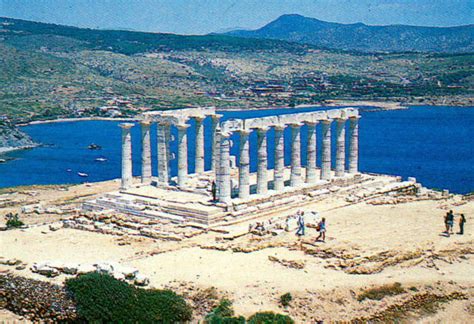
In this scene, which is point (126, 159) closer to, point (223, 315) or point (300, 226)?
point (300, 226)

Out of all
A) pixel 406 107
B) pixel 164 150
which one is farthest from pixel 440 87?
pixel 164 150

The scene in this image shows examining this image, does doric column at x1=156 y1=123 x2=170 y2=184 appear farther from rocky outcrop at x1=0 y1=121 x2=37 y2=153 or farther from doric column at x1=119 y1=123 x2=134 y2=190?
rocky outcrop at x1=0 y1=121 x2=37 y2=153

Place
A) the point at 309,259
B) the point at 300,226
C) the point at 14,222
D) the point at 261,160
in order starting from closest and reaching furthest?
the point at 309,259
the point at 300,226
the point at 14,222
the point at 261,160

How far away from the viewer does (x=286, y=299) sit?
2731cm

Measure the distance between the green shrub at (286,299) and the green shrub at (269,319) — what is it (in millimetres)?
1406

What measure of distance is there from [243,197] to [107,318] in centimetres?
1769

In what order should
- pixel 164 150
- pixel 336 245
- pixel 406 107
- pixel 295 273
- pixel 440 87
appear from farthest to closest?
pixel 440 87 → pixel 406 107 → pixel 164 150 → pixel 336 245 → pixel 295 273

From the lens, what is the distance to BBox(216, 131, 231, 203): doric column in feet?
134

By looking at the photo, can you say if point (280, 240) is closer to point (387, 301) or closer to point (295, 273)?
point (295, 273)

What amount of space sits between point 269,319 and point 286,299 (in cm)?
214

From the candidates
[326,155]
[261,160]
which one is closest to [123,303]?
→ [261,160]

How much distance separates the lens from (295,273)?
3017cm

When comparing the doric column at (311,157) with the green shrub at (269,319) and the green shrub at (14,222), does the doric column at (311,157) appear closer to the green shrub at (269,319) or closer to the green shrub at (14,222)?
the green shrub at (14,222)

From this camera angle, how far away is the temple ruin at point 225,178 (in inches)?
1620
